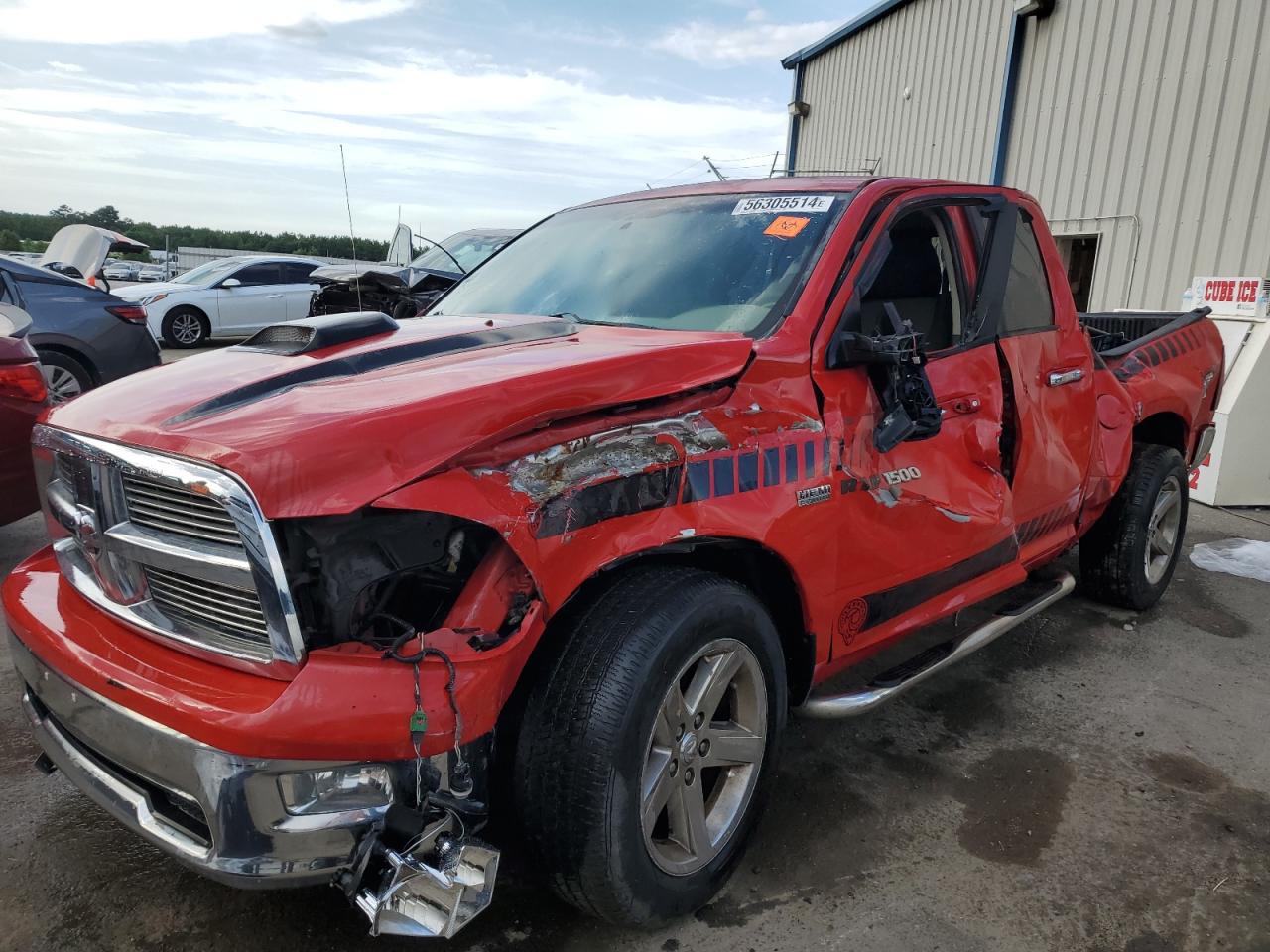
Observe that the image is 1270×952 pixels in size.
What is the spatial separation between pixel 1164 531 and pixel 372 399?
13.8ft

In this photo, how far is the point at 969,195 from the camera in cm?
323

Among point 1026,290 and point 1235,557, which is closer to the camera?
point 1026,290

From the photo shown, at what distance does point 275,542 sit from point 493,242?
33.0ft

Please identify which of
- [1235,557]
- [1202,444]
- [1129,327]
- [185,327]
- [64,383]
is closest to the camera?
[1202,444]

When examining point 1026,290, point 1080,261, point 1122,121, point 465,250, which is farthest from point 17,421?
point 1080,261

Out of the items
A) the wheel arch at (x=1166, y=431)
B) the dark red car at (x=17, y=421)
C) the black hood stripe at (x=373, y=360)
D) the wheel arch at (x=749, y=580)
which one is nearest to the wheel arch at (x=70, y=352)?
the dark red car at (x=17, y=421)

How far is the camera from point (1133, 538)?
4.30 metres

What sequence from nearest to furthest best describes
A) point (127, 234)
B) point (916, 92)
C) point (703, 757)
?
point (703, 757) → point (916, 92) → point (127, 234)

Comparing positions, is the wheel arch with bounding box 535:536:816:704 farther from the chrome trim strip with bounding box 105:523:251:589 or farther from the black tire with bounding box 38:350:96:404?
the black tire with bounding box 38:350:96:404

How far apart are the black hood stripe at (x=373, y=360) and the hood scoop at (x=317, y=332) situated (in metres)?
0.23

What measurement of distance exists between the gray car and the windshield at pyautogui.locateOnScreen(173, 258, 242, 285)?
328 inches

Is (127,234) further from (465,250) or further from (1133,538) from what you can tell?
(1133,538)

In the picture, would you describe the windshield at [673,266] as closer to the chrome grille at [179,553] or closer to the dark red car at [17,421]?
the chrome grille at [179,553]

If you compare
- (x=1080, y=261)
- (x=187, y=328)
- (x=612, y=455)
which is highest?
(x=1080, y=261)
